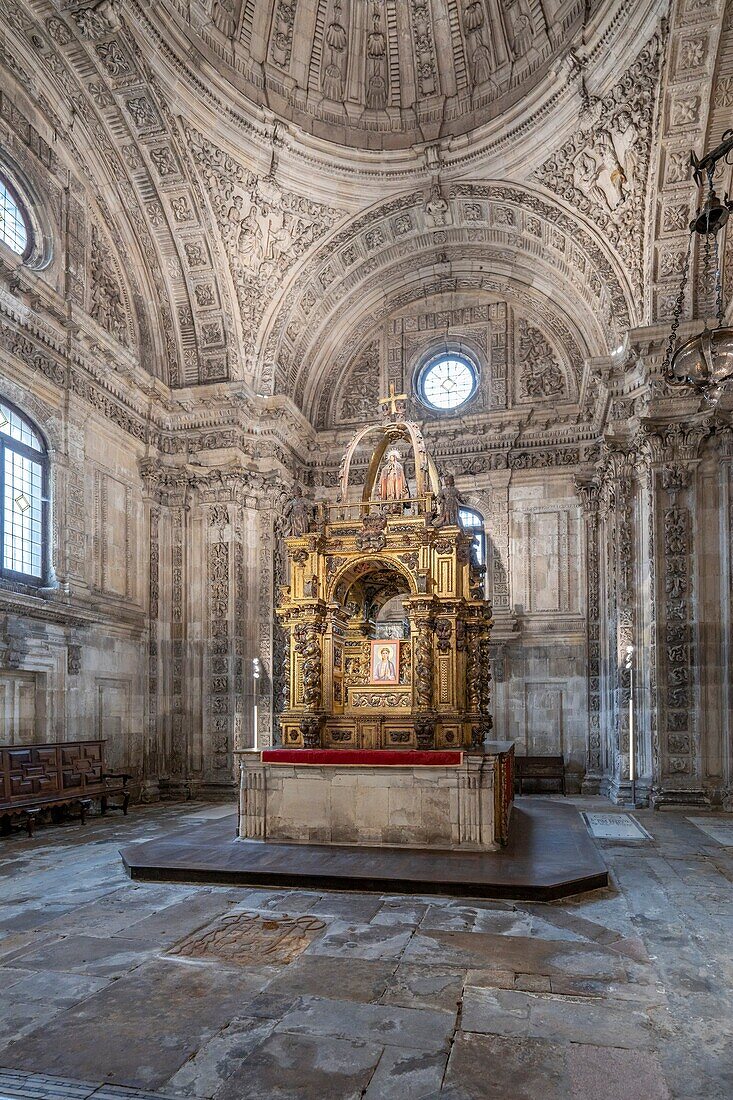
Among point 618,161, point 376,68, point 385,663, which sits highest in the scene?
point 376,68

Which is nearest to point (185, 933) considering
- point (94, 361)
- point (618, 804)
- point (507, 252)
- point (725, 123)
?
point (618, 804)

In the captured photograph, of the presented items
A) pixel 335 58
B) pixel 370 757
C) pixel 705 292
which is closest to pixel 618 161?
pixel 705 292

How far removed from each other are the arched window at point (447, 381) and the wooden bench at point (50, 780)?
1222 cm

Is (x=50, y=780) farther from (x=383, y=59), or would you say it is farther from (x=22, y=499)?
(x=383, y=59)

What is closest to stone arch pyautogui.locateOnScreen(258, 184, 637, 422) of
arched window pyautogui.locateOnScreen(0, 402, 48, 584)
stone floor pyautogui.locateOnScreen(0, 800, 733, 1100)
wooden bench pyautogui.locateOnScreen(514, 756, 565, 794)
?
arched window pyautogui.locateOnScreen(0, 402, 48, 584)

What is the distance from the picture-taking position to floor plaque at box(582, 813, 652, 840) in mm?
11977

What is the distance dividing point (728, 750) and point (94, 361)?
46.5 feet

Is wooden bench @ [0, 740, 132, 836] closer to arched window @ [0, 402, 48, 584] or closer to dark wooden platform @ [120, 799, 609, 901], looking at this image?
dark wooden platform @ [120, 799, 609, 901]

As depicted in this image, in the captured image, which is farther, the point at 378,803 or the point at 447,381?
the point at 447,381

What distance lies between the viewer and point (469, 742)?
467 inches

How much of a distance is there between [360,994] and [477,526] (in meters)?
15.2

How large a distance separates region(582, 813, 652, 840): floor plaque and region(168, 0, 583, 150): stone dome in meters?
14.4

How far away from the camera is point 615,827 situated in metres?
12.8

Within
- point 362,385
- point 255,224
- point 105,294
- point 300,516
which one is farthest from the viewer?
point 362,385
